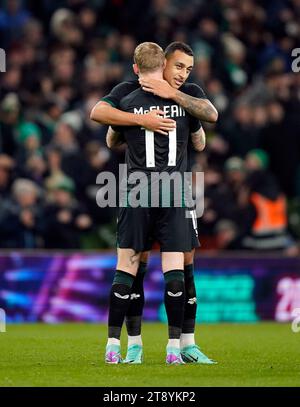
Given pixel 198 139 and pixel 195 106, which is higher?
pixel 195 106

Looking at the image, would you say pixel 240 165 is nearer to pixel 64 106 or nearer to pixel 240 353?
pixel 64 106

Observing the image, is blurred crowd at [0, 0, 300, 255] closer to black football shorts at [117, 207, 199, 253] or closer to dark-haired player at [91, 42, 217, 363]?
dark-haired player at [91, 42, 217, 363]

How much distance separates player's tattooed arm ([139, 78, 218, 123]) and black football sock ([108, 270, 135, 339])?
4.30ft

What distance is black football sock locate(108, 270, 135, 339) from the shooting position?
9148 millimetres

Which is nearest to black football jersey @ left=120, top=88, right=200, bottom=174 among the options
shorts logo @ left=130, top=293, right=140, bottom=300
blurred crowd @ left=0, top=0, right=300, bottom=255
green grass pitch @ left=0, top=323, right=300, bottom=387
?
shorts logo @ left=130, top=293, right=140, bottom=300

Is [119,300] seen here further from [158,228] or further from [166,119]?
[166,119]

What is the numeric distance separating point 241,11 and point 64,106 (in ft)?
14.6

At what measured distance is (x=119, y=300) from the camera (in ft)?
30.0

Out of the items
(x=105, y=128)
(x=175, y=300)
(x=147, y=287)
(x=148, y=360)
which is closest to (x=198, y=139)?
(x=175, y=300)

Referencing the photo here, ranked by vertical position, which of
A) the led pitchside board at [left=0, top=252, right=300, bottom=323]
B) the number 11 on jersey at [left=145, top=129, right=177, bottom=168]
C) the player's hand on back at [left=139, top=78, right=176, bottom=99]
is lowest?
the led pitchside board at [left=0, top=252, right=300, bottom=323]

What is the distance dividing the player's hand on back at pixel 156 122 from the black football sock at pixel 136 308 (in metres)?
1.07

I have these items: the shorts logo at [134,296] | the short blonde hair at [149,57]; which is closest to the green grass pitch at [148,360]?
the shorts logo at [134,296]

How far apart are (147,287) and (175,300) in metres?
6.52

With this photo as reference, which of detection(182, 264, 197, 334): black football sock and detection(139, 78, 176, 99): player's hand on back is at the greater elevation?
detection(139, 78, 176, 99): player's hand on back
